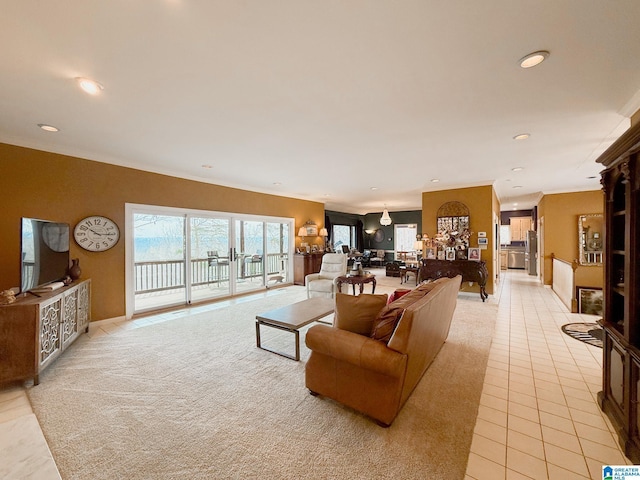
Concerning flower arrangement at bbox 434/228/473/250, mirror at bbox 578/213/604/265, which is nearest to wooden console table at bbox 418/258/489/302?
flower arrangement at bbox 434/228/473/250

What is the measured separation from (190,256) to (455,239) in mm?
5887

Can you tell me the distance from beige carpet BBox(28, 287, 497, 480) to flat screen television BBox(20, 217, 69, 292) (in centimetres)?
94

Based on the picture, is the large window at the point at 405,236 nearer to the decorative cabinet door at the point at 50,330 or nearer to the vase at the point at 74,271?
the vase at the point at 74,271

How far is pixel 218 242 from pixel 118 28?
15.2 ft

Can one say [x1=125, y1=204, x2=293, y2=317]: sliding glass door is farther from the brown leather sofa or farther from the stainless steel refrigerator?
the stainless steel refrigerator

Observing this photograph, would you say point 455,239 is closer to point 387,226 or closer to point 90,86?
point 387,226

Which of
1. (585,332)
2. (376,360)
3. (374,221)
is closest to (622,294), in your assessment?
(376,360)

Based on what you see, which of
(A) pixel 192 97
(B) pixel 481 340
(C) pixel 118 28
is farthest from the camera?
(B) pixel 481 340

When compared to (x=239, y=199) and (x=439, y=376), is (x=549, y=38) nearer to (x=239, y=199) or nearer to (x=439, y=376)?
(x=439, y=376)

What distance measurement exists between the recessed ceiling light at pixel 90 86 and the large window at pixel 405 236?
11.4 metres

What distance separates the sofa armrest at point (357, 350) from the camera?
1.76 m

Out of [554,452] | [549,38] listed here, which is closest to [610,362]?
[554,452]

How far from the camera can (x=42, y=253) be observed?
9.56 feet

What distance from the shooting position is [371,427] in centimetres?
187
